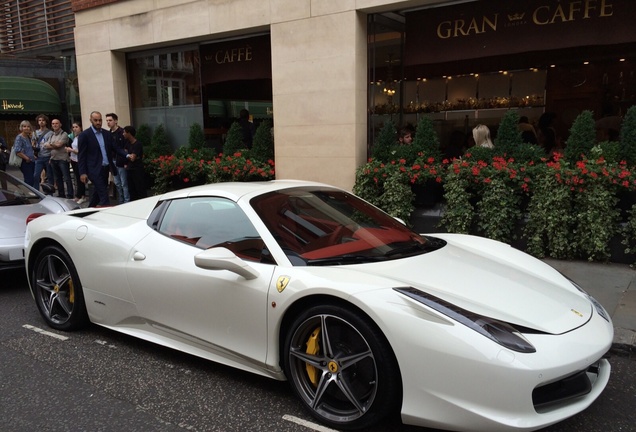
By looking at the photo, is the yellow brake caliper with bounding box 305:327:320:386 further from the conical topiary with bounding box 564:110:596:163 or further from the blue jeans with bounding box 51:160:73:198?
the blue jeans with bounding box 51:160:73:198

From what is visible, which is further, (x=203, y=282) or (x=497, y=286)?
(x=203, y=282)

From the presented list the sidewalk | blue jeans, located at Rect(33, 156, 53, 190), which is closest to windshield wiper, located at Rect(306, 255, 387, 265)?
the sidewalk

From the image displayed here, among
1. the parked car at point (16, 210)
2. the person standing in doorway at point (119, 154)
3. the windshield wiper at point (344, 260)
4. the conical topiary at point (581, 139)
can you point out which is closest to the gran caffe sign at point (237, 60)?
the person standing in doorway at point (119, 154)

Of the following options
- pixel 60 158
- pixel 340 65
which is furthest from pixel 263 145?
pixel 60 158

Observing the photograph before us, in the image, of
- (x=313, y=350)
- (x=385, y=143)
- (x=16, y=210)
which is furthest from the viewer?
(x=385, y=143)

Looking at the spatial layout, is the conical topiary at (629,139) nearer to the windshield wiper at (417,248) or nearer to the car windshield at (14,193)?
the windshield wiper at (417,248)

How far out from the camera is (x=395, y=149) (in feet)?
25.7

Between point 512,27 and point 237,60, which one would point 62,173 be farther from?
point 512,27

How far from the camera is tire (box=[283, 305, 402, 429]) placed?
2682 mm

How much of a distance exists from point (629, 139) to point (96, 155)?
26.6 ft

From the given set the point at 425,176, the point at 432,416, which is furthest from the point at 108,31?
the point at 432,416

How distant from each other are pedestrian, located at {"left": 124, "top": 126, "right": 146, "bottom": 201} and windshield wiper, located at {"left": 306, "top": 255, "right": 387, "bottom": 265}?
24.4 ft

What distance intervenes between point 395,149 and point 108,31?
25.1 ft

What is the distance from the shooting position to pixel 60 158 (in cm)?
1128
